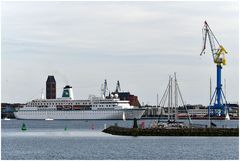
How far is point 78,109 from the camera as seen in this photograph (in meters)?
140

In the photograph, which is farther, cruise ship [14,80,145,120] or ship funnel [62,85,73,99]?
ship funnel [62,85,73,99]

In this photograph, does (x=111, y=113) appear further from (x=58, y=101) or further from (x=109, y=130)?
(x=109, y=130)

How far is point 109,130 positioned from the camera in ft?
230

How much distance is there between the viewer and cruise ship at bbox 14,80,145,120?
137m

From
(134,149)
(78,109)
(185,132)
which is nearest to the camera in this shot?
(134,149)

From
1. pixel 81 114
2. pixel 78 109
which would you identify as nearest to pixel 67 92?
pixel 78 109

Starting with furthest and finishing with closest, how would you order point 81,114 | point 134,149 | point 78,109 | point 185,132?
point 78,109 → point 81,114 → point 185,132 → point 134,149

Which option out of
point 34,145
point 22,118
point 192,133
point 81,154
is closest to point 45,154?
point 81,154

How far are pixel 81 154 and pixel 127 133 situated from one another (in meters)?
19.1

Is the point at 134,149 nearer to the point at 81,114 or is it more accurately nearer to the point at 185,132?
the point at 185,132

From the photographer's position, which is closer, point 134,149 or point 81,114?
point 134,149

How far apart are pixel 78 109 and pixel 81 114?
4.17 ft

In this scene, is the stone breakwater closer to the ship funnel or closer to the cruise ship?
the cruise ship

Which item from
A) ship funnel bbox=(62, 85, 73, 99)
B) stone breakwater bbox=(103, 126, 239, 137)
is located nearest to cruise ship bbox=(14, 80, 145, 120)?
ship funnel bbox=(62, 85, 73, 99)
